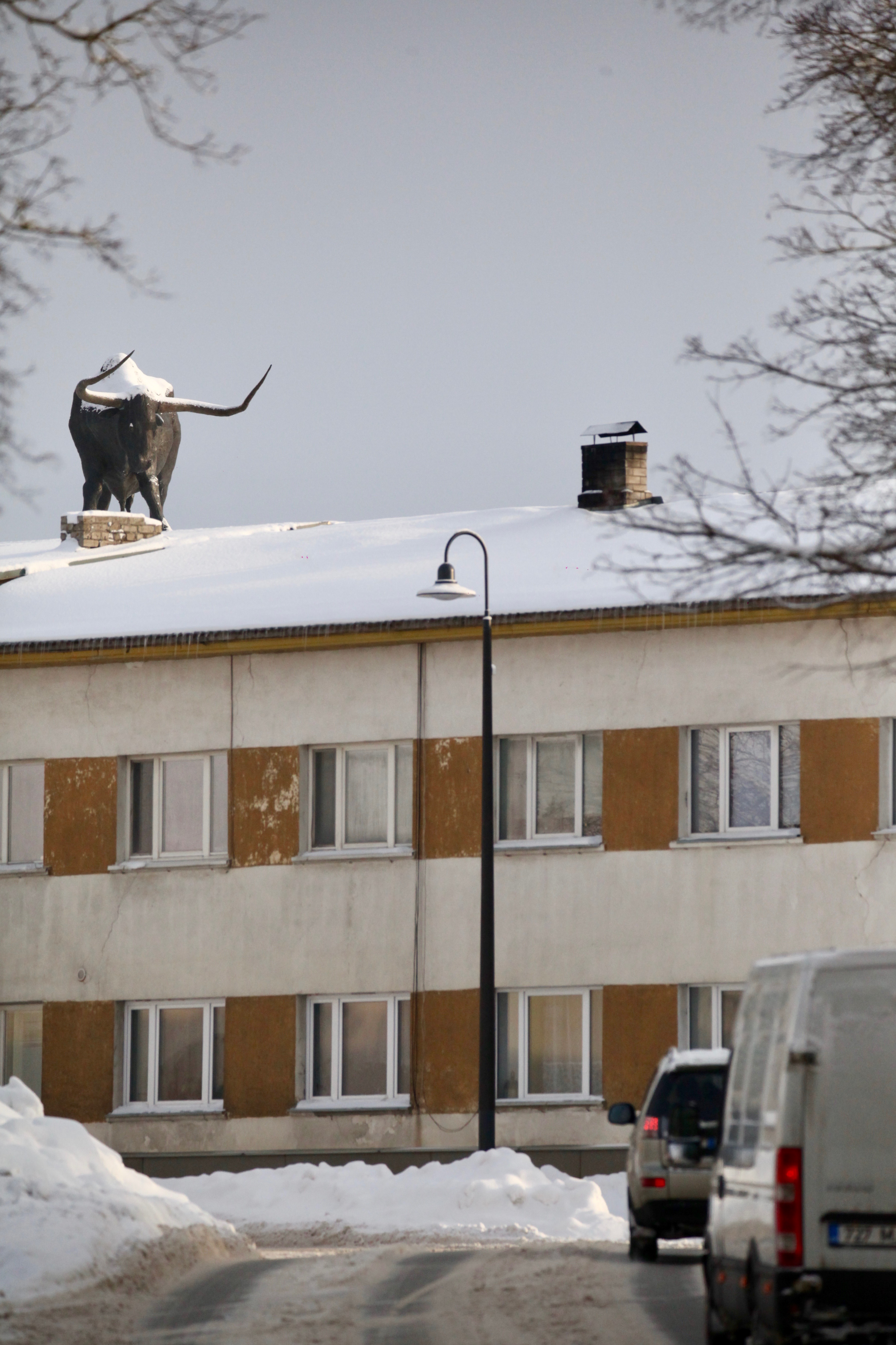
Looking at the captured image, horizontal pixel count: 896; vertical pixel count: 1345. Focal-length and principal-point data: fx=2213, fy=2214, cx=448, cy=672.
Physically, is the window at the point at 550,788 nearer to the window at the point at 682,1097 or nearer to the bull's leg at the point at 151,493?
the window at the point at 682,1097

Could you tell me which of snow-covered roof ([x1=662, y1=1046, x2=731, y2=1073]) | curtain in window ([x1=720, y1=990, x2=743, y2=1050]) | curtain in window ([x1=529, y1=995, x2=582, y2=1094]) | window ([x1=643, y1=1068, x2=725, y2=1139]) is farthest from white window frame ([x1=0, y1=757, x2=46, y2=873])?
window ([x1=643, y1=1068, x2=725, y2=1139])

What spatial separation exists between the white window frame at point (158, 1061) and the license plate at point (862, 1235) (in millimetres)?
18829

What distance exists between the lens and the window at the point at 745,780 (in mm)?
25438

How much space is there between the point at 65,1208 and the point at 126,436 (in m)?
28.8

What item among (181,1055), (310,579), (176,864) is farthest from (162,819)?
(310,579)

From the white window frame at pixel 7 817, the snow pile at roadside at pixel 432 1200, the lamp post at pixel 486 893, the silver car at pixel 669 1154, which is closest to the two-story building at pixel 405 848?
the white window frame at pixel 7 817

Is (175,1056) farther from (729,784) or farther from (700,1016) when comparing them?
(729,784)

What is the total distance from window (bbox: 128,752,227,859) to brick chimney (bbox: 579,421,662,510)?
8666 millimetres

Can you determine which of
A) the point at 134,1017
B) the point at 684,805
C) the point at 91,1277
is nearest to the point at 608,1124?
the point at 684,805

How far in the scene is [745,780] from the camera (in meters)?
25.7

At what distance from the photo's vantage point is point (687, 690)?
25.8 m

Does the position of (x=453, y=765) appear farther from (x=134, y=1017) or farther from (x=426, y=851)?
(x=134, y=1017)

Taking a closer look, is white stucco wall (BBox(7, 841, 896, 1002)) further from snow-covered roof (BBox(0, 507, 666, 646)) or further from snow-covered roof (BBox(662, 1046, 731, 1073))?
snow-covered roof (BBox(662, 1046, 731, 1073))

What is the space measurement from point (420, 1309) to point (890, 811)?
1277cm
